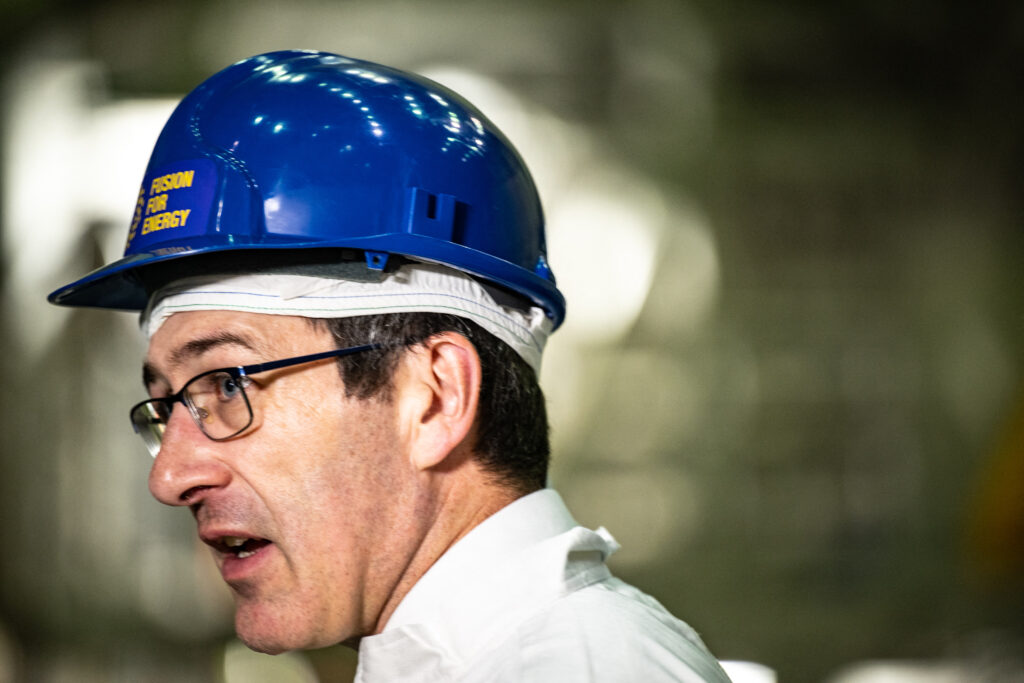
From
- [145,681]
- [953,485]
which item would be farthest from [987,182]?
[145,681]

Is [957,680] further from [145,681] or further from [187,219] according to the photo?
[187,219]

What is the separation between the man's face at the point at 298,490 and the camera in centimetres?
142

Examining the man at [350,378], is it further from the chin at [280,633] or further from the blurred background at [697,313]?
the blurred background at [697,313]

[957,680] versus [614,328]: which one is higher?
[614,328]

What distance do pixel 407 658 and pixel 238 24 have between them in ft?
14.9

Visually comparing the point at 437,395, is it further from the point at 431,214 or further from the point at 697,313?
the point at 697,313

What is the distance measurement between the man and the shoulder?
0.03 metres

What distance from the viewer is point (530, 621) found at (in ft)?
4.24

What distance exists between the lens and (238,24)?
5180mm

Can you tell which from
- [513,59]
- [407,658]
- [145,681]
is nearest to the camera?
[407,658]

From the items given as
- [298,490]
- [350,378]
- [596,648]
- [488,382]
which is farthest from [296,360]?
[596,648]

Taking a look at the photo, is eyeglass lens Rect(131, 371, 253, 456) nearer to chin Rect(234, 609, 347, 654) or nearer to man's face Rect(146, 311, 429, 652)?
man's face Rect(146, 311, 429, 652)

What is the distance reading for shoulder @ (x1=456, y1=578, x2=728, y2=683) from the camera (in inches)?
45.4

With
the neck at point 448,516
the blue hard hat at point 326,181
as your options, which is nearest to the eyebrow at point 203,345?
the blue hard hat at point 326,181
